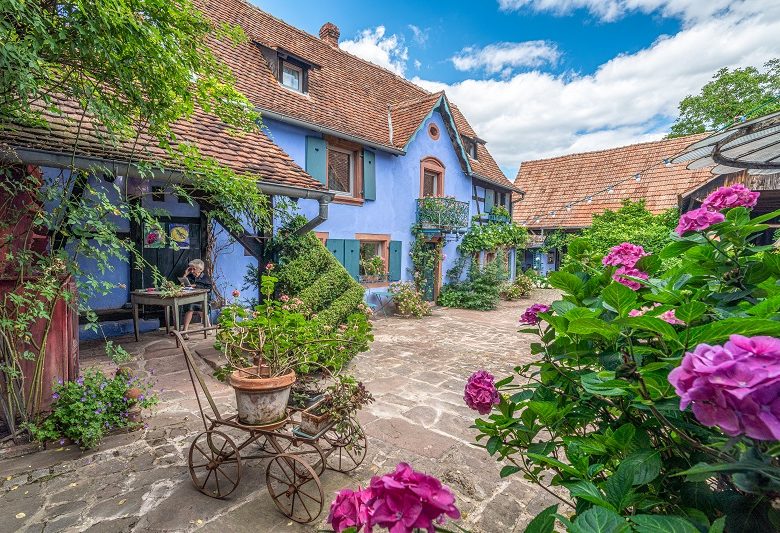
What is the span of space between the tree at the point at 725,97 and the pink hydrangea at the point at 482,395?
79.7 feet

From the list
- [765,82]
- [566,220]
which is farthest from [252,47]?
[765,82]

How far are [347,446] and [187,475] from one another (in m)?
1.25

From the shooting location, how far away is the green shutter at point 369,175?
10188 millimetres

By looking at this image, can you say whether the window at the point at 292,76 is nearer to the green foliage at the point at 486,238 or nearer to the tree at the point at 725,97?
the green foliage at the point at 486,238

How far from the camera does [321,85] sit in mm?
10984

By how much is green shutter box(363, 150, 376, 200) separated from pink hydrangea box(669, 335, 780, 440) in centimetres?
980

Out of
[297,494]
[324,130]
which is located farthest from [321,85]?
[297,494]

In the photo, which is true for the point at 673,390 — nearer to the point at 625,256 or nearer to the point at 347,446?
the point at 625,256

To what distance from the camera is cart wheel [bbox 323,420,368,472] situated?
2.82 meters

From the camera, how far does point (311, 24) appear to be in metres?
13.9

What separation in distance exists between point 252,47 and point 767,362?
462 inches

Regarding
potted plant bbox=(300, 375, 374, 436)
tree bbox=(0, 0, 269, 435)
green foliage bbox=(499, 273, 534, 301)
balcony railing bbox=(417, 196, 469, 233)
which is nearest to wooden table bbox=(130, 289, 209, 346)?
tree bbox=(0, 0, 269, 435)

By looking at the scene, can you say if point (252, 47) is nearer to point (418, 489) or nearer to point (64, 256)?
point (64, 256)

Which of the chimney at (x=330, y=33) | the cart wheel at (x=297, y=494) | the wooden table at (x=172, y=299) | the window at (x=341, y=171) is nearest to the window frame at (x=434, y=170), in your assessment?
the window at (x=341, y=171)
